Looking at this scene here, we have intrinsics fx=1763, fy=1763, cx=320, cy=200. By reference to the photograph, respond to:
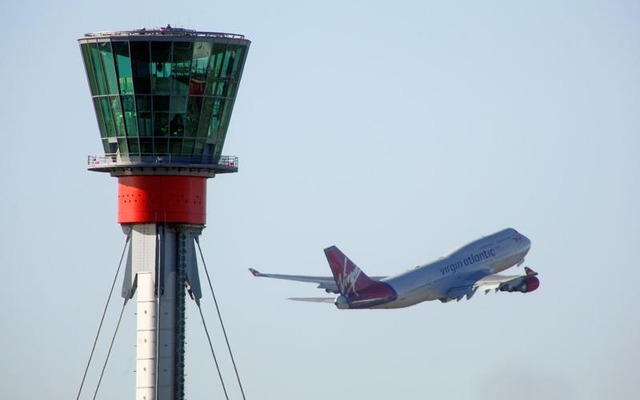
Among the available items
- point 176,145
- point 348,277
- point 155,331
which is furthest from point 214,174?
point 348,277

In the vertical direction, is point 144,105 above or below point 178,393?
above

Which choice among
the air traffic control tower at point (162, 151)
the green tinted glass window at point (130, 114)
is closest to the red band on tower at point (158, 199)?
the air traffic control tower at point (162, 151)

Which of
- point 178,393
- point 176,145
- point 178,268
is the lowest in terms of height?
point 178,393

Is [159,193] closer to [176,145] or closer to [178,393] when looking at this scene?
[176,145]

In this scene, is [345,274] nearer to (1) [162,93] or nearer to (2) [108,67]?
(1) [162,93]

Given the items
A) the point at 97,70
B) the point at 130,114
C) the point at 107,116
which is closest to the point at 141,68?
the point at 97,70

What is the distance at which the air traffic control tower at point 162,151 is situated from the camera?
154 meters

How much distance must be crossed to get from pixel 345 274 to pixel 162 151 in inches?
1618

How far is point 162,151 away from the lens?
15688 centimetres

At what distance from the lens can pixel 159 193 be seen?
517ft

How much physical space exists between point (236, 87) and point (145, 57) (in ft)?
29.3

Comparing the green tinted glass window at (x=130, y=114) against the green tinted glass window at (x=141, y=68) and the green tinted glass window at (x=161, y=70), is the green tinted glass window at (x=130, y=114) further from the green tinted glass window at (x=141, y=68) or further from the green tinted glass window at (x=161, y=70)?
the green tinted glass window at (x=161, y=70)

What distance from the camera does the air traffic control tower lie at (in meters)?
154

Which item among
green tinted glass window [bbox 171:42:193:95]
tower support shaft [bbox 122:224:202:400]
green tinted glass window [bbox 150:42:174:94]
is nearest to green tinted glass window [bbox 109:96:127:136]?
green tinted glass window [bbox 150:42:174:94]
